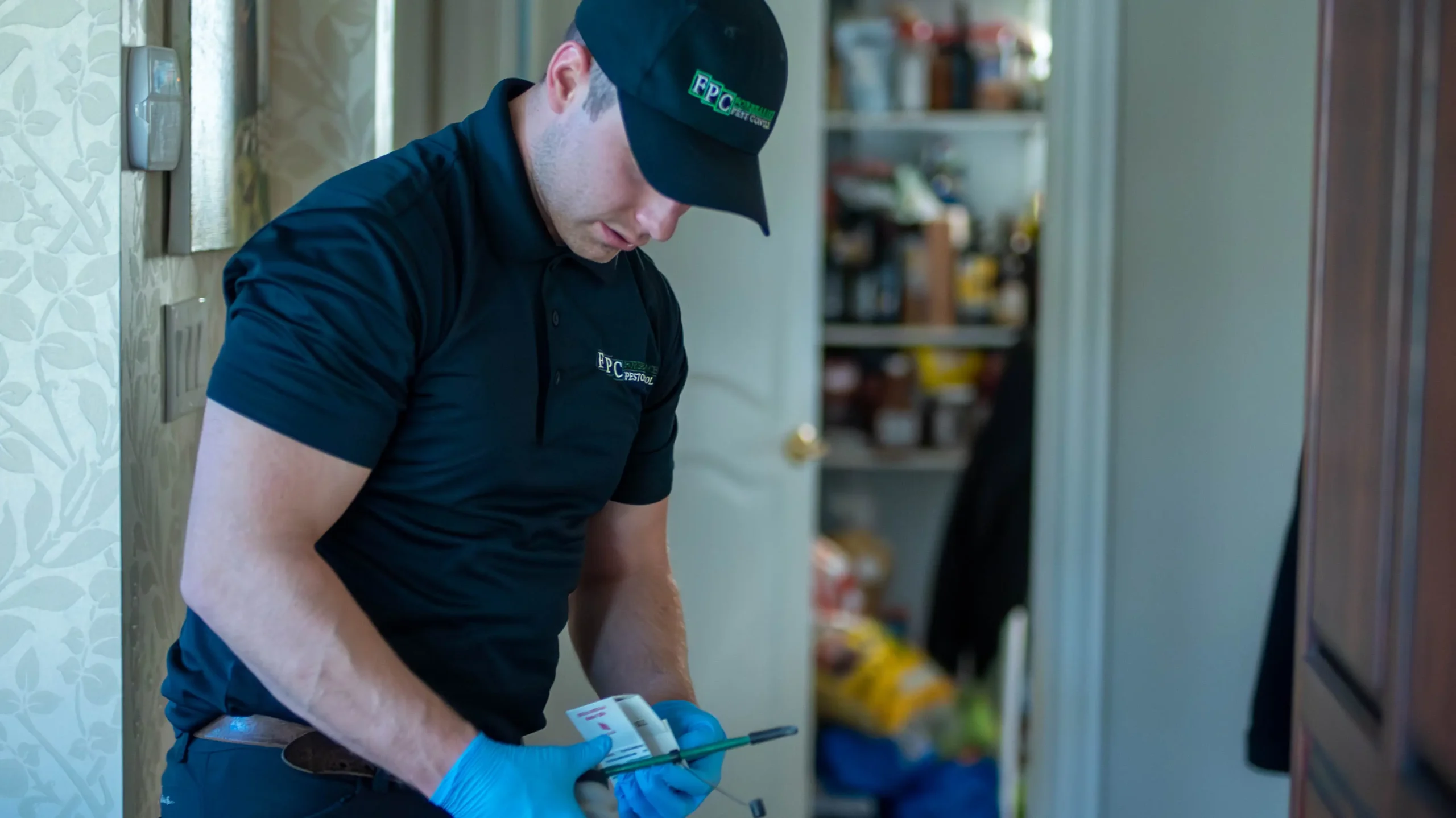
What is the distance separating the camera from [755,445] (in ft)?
8.04

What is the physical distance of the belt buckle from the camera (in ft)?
3.36

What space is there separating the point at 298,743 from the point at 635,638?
407mm

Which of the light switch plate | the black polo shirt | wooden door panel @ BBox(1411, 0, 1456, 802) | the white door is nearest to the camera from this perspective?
wooden door panel @ BBox(1411, 0, 1456, 802)

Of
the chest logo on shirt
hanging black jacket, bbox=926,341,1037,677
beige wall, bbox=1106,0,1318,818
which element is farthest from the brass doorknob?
the chest logo on shirt

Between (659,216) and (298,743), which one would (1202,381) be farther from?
(298,743)

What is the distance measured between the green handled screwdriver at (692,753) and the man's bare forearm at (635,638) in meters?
0.16

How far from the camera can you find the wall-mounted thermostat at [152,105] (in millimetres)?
1147

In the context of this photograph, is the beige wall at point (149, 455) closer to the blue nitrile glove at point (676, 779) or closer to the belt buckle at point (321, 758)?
the belt buckle at point (321, 758)

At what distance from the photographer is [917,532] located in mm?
3990

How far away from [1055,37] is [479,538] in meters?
1.57

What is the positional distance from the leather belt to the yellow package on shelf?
211 centimetres

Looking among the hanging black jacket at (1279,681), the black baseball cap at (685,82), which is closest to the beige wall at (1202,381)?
the hanging black jacket at (1279,681)

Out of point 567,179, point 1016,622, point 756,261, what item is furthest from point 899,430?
point 567,179

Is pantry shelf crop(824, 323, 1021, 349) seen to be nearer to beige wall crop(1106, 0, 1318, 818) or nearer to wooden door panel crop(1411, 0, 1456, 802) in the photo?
beige wall crop(1106, 0, 1318, 818)
